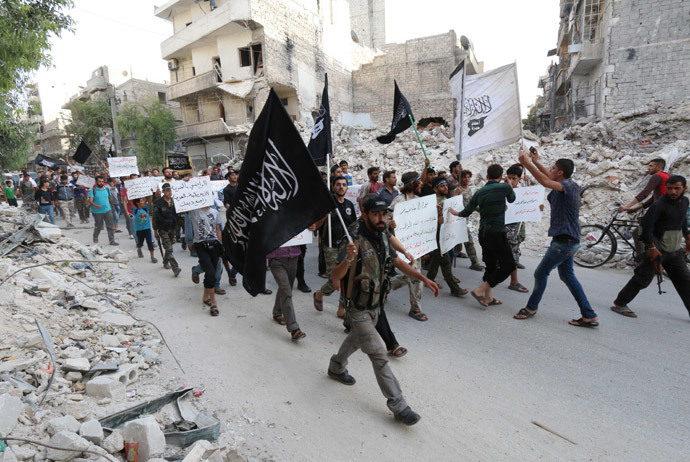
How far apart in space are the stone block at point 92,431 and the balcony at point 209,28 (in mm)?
28748

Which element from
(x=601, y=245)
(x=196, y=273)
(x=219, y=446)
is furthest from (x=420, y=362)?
(x=601, y=245)

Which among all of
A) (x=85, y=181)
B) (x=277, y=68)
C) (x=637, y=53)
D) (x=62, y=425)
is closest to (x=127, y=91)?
(x=277, y=68)

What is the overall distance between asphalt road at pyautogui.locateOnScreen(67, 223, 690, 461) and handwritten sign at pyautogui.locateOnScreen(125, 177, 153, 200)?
399 cm

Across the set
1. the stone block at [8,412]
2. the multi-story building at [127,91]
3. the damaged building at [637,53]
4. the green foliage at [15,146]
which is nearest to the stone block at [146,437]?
the stone block at [8,412]

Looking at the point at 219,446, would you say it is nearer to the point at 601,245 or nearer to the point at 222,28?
the point at 601,245

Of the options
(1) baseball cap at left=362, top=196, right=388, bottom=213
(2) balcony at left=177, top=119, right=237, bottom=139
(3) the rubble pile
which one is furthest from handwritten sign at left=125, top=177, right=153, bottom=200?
(2) balcony at left=177, top=119, right=237, bottom=139

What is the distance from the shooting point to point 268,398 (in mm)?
3197

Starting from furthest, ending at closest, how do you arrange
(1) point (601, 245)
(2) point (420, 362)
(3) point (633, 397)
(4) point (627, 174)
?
(4) point (627, 174)
(1) point (601, 245)
(2) point (420, 362)
(3) point (633, 397)

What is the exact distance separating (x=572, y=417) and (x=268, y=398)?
248 cm

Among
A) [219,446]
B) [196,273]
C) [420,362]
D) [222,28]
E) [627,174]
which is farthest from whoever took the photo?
[222,28]

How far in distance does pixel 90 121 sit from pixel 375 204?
39249 mm

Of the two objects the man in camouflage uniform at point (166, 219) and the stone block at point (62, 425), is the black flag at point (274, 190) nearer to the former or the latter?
the stone block at point (62, 425)

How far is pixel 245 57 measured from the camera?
→ 28531 millimetres

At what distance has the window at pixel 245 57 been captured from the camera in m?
28.0
